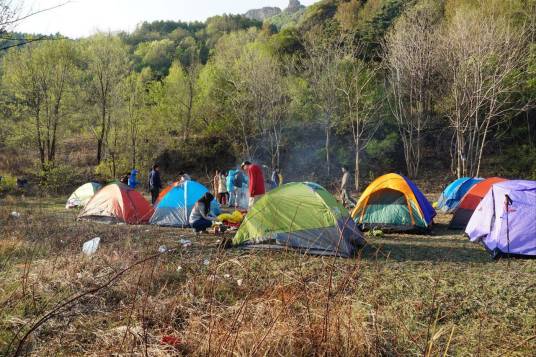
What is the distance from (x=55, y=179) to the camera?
68.2 ft

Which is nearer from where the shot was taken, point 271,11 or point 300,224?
point 300,224

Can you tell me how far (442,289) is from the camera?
544 cm

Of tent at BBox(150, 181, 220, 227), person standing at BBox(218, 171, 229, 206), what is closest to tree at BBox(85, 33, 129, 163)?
person standing at BBox(218, 171, 229, 206)

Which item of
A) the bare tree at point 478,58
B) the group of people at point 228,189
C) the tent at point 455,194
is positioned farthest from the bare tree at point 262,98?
the tent at point 455,194

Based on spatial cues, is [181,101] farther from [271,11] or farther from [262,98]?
[271,11]

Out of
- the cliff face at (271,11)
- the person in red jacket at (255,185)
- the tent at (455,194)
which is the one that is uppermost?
the cliff face at (271,11)

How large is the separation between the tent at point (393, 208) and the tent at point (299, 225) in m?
2.28

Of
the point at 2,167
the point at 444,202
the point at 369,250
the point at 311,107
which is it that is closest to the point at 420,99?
the point at 311,107

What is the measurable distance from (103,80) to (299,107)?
12.6m

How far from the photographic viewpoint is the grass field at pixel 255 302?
3062 millimetres

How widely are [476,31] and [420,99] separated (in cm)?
461

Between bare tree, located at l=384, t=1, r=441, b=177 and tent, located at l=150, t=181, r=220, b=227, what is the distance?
554 inches

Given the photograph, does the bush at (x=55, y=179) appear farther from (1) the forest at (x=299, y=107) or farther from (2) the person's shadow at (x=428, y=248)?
(2) the person's shadow at (x=428, y=248)

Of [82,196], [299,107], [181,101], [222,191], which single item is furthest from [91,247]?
[181,101]
